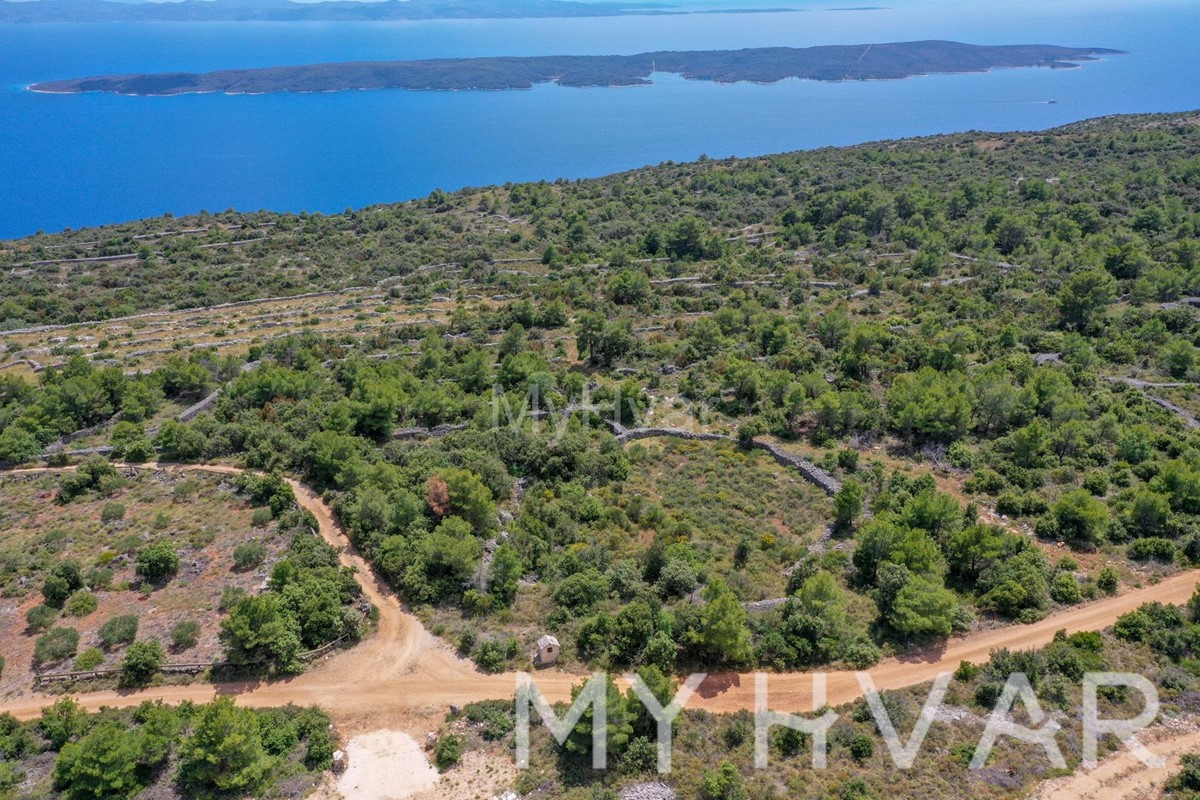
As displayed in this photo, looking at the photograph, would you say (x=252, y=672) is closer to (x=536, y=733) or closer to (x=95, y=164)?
(x=536, y=733)

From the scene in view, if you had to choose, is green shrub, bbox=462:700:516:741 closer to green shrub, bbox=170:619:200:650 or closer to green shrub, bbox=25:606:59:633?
green shrub, bbox=170:619:200:650

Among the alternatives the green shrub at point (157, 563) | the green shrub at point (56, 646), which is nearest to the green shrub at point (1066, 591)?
the green shrub at point (157, 563)

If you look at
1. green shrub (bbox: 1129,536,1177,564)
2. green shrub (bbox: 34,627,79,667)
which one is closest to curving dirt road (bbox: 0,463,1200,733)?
green shrub (bbox: 34,627,79,667)

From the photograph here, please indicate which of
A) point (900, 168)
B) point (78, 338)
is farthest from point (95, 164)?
point (900, 168)

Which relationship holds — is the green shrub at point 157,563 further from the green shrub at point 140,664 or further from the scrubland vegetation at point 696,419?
the green shrub at point 140,664

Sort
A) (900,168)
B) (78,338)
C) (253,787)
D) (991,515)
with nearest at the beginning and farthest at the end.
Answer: (253,787) → (991,515) → (78,338) → (900,168)
